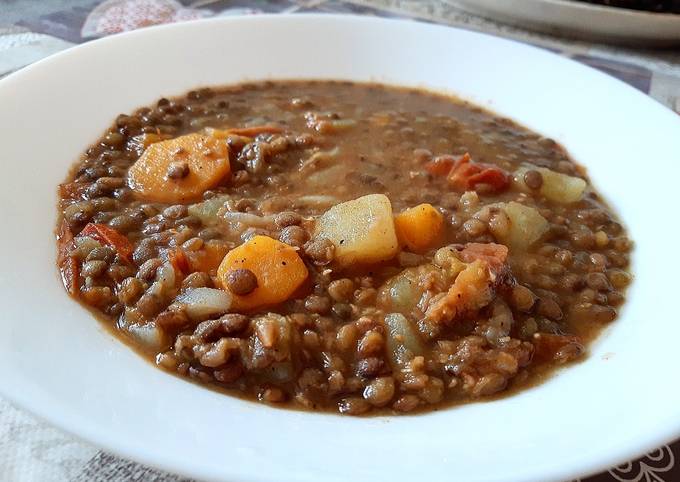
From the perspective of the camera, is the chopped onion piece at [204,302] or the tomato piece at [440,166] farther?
the tomato piece at [440,166]

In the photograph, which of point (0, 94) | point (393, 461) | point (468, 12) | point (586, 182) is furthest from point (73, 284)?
point (468, 12)

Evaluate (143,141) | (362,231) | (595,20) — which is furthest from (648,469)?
(595,20)

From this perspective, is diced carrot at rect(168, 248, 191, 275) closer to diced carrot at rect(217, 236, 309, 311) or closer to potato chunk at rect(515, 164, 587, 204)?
diced carrot at rect(217, 236, 309, 311)

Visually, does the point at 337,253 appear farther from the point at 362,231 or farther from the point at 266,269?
the point at 266,269

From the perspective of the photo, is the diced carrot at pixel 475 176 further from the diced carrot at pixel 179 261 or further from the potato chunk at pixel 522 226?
the diced carrot at pixel 179 261

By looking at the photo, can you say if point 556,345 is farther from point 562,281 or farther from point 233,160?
point 233,160

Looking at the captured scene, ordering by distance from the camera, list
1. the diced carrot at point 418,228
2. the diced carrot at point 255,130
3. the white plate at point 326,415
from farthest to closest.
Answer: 1. the diced carrot at point 255,130
2. the diced carrot at point 418,228
3. the white plate at point 326,415

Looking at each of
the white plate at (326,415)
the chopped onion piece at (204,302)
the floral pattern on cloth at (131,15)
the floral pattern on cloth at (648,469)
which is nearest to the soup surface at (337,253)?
the chopped onion piece at (204,302)

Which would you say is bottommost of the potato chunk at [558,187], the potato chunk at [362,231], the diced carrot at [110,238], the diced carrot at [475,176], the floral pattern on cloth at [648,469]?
the floral pattern on cloth at [648,469]
